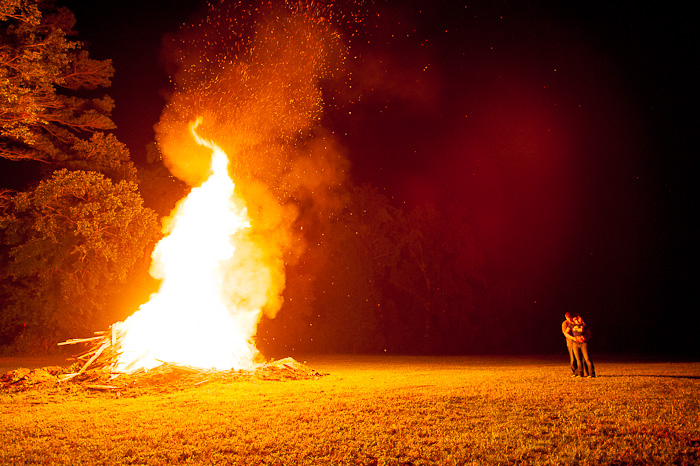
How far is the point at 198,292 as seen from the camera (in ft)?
55.9

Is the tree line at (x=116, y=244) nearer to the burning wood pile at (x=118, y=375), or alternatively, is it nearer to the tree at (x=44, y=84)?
the tree at (x=44, y=84)

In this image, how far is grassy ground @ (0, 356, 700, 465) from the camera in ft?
21.9

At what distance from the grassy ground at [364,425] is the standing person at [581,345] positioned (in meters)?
1.65

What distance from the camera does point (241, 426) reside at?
8539 millimetres

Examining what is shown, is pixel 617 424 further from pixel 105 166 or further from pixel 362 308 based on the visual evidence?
pixel 362 308

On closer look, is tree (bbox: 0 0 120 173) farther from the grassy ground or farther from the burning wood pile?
the grassy ground

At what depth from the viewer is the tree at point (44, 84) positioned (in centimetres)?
1894

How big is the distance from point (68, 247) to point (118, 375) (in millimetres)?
17185

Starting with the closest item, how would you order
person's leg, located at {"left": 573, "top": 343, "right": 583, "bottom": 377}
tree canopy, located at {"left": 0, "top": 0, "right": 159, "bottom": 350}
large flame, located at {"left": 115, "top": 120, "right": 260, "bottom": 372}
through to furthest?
1. person's leg, located at {"left": 573, "top": 343, "right": 583, "bottom": 377}
2. large flame, located at {"left": 115, "top": 120, "right": 260, "bottom": 372}
3. tree canopy, located at {"left": 0, "top": 0, "right": 159, "bottom": 350}

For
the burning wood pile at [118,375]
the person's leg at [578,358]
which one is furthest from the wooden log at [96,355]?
the person's leg at [578,358]

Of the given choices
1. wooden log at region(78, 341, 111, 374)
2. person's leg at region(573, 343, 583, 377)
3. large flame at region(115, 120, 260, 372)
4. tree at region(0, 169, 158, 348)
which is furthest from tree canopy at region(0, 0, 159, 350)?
person's leg at region(573, 343, 583, 377)

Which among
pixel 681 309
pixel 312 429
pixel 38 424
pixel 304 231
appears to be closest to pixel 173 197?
pixel 304 231

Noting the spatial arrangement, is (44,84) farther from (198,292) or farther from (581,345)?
(581,345)

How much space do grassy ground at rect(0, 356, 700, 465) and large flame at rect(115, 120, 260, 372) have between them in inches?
123
